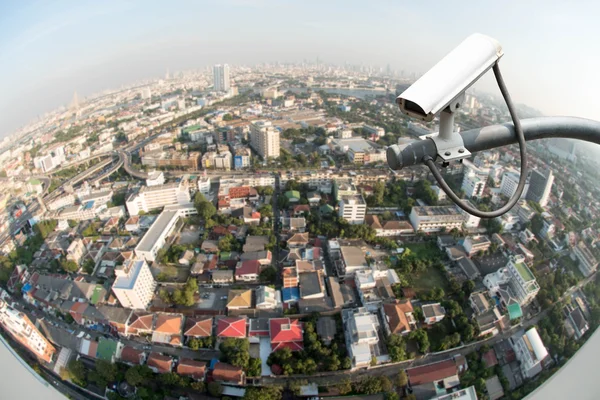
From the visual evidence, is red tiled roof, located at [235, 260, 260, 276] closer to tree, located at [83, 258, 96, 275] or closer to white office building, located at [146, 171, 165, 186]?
tree, located at [83, 258, 96, 275]

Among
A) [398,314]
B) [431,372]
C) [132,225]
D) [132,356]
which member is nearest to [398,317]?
[398,314]

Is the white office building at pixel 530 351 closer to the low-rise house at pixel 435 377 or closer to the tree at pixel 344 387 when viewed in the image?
the low-rise house at pixel 435 377

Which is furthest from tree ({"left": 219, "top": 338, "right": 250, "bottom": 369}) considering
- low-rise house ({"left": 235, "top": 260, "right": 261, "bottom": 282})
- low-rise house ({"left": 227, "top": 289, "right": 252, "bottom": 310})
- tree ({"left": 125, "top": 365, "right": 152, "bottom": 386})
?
low-rise house ({"left": 235, "top": 260, "right": 261, "bottom": 282})

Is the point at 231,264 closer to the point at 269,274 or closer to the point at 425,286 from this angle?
the point at 269,274

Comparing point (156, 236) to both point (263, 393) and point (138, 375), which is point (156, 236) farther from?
point (263, 393)

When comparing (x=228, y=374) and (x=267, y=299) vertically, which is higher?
(x=267, y=299)
